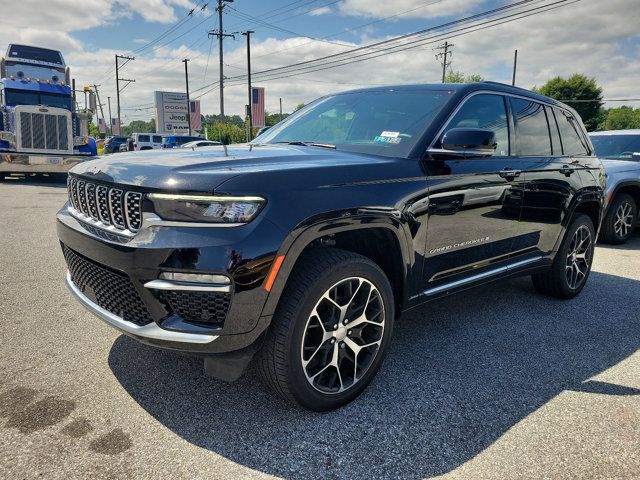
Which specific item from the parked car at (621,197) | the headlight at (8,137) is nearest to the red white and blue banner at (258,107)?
the headlight at (8,137)

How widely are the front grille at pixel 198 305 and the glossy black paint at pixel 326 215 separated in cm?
4

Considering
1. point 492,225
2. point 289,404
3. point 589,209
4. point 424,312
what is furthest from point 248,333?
point 589,209

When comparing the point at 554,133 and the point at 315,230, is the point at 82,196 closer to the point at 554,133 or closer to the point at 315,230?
the point at 315,230

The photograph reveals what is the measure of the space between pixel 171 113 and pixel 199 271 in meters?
57.2

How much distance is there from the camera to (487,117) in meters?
3.56

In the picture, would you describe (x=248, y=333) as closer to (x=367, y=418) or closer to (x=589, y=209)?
(x=367, y=418)

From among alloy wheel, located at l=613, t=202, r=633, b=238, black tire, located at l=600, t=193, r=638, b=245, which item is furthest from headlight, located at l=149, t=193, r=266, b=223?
alloy wheel, located at l=613, t=202, r=633, b=238

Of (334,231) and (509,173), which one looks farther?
(509,173)

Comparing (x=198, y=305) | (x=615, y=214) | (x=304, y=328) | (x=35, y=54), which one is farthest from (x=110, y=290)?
(x=35, y=54)

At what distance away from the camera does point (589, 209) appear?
15.6ft

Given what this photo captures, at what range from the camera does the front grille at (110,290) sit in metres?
2.30

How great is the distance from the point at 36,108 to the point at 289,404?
15.3 meters

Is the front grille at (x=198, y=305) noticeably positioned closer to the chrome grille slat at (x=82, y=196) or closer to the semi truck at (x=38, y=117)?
the chrome grille slat at (x=82, y=196)

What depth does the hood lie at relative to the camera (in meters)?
2.19
